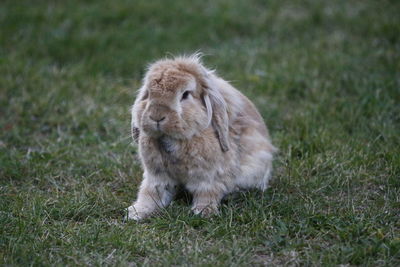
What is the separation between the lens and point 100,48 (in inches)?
302

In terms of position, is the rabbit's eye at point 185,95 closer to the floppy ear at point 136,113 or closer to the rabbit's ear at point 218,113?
the rabbit's ear at point 218,113

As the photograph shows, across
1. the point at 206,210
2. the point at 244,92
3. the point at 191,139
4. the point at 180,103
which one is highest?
the point at 180,103

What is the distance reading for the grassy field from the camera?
376 centimetres

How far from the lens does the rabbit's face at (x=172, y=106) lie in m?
3.88

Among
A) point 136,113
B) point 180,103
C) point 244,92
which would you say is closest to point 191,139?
point 180,103

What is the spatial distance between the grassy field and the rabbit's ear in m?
0.51

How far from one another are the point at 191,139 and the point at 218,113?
11.5 inches

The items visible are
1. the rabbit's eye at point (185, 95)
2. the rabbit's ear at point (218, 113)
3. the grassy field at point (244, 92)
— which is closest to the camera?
the grassy field at point (244, 92)

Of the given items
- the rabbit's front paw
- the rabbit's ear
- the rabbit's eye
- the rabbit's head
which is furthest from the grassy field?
the rabbit's eye

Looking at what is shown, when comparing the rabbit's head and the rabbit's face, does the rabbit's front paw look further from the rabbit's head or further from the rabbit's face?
the rabbit's face

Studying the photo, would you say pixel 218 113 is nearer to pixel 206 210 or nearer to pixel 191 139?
pixel 191 139

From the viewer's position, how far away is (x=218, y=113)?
418 cm

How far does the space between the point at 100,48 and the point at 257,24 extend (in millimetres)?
2295

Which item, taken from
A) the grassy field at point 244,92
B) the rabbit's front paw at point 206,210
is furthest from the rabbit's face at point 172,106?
the grassy field at point 244,92
